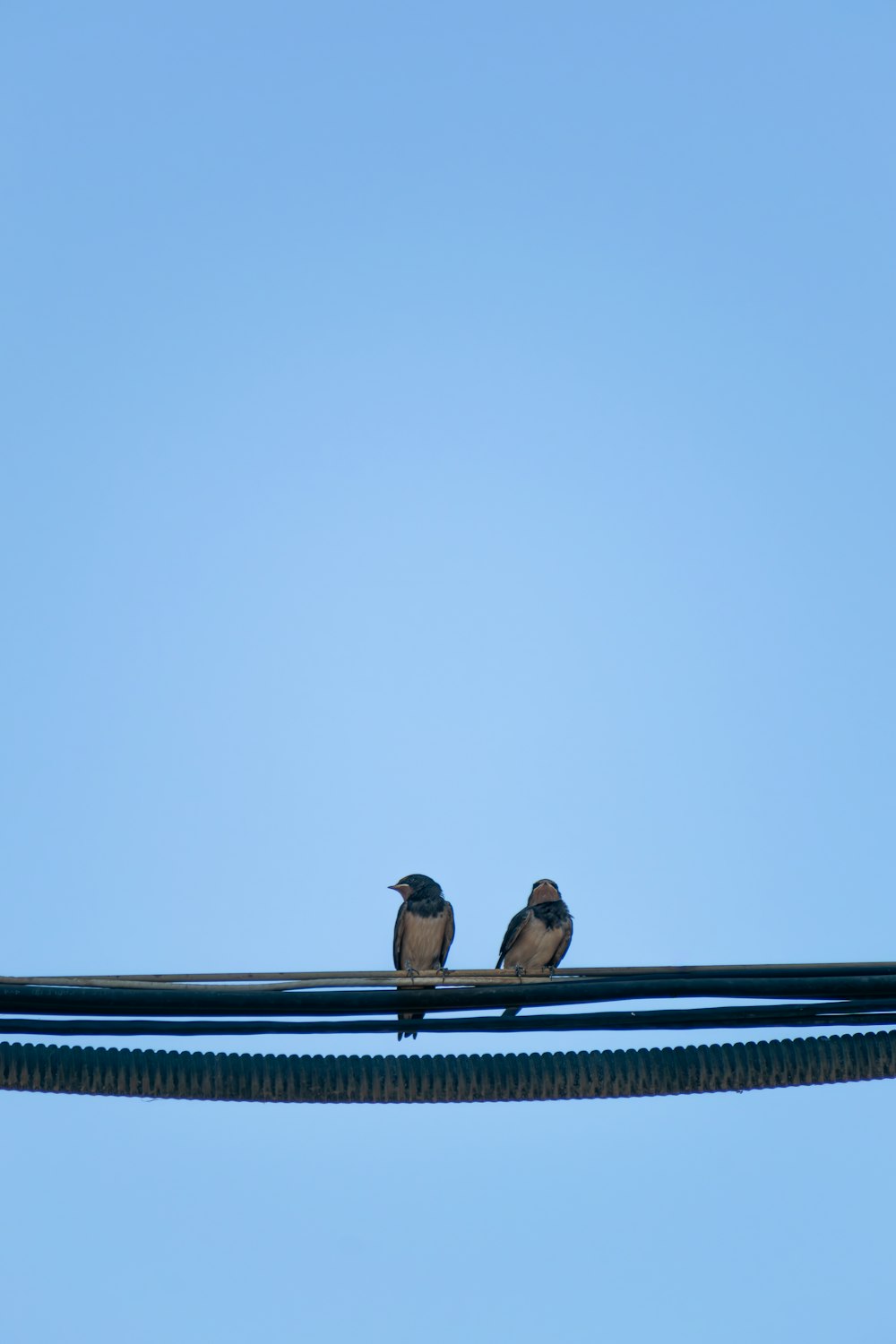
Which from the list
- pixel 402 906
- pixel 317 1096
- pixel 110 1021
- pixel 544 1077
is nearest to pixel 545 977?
pixel 544 1077

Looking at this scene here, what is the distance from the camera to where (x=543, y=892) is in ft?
40.7

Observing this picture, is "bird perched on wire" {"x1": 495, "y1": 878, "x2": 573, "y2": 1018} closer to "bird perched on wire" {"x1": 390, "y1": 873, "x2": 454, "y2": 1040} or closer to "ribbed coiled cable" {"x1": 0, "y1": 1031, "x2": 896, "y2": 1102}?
"bird perched on wire" {"x1": 390, "y1": 873, "x2": 454, "y2": 1040}

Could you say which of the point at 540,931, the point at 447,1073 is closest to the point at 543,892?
the point at 540,931

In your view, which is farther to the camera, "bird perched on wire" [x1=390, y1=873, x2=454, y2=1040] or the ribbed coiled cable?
"bird perched on wire" [x1=390, y1=873, x2=454, y2=1040]

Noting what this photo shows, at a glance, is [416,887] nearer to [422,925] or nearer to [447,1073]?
[422,925]

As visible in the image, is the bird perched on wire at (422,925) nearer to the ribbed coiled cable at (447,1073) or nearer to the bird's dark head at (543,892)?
the bird's dark head at (543,892)

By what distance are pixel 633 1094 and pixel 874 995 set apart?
2.86 ft

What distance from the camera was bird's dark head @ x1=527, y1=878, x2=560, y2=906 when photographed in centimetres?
1234

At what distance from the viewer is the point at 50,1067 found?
511 cm

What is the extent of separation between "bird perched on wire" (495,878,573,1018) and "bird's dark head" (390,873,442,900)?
734mm

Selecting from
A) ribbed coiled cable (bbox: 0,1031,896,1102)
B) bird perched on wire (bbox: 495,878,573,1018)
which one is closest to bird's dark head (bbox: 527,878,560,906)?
bird perched on wire (bbox: 495,878,573,1018)

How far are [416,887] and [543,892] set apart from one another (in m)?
1.01

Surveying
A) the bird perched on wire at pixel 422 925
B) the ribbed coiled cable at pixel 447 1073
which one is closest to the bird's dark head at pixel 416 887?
the bird perched on wire at pixel 422 925

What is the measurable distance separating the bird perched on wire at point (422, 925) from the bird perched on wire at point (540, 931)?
52cm
